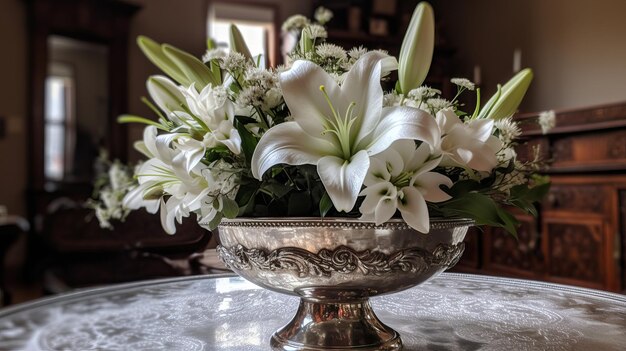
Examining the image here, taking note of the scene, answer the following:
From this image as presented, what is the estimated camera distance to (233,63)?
Answer: 61 centimetres

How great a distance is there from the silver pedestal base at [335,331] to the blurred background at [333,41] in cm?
152

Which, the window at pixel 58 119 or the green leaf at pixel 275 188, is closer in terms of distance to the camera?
the green leaf at pixel 275 188

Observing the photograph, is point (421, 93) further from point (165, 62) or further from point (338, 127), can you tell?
point (165, 62)

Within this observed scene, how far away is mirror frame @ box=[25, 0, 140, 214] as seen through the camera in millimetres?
4070

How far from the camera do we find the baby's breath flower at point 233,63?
1.99 ft

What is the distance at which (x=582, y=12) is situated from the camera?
145 inches

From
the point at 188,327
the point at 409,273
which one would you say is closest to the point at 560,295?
the point at 409,273

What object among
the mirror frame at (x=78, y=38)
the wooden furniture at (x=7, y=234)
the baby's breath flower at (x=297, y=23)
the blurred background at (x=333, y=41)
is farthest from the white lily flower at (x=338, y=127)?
the mirror frame at (x=78, y=38)

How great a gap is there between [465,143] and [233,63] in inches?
9.6

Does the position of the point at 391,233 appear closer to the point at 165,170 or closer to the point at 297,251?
the point at 297,251

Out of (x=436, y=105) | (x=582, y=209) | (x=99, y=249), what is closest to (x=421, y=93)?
(x=436, y=105)

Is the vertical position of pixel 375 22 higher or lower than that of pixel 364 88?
higher

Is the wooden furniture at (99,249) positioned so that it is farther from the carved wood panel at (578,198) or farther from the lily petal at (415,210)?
the carved wood panel at (578,198)

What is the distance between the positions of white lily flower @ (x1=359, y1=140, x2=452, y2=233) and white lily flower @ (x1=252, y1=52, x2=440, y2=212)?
0.8 inches
